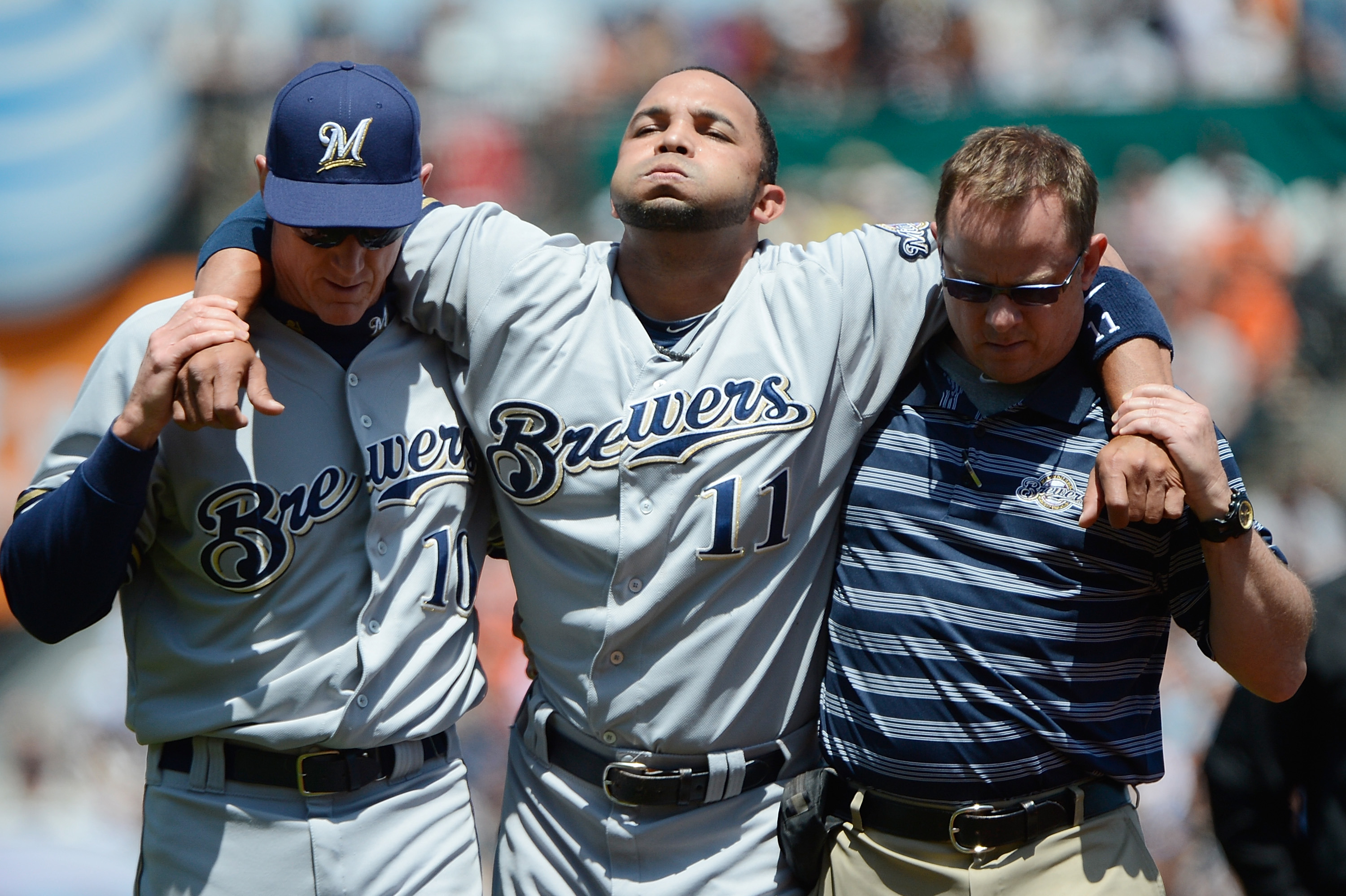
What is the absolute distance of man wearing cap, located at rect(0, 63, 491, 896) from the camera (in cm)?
210

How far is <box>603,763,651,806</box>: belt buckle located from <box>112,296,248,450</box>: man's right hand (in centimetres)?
101

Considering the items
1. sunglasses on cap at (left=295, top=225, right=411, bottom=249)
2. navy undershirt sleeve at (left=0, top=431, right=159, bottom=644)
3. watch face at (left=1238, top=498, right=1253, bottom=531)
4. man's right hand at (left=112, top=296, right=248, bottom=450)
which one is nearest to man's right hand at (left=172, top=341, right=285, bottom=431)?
man's right hand at (left=112, top=296, right=248, bottom=450)

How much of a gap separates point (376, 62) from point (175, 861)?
436 centimetres

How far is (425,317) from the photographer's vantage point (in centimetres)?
230

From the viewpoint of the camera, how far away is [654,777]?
2229mm

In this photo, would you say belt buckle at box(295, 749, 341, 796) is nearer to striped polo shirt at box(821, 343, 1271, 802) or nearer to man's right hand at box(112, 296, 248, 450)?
man's right hand at box(112, 296, 248, 450)

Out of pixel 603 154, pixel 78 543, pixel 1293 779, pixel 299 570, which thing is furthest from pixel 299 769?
pixel 603 154

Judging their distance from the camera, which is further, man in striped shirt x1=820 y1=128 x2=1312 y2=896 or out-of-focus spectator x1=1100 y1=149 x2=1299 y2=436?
out-of-focus spectator x1=1100 y1=149 x2=1299 y2=436

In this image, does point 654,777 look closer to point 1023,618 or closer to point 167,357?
point 1023,618

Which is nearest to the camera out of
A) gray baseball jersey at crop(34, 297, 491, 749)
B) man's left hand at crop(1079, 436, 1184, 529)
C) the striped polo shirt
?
man's left hand at crop(1079, 436, 1184, 529)

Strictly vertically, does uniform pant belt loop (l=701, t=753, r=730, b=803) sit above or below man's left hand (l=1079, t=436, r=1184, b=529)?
below

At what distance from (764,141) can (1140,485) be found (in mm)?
1172

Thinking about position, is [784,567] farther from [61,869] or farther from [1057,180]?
[61,869]

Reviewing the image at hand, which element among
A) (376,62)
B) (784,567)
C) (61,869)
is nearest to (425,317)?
(784,567)
